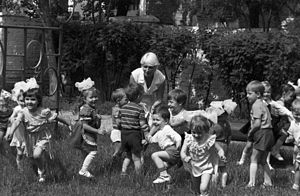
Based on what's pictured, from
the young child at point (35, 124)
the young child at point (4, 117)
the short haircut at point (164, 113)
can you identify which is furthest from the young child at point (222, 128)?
the young child at point (4, 117)

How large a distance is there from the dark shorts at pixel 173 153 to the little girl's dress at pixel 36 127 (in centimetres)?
136

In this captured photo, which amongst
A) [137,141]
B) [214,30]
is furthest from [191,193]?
[214,30]

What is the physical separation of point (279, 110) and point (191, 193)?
184 centimetres

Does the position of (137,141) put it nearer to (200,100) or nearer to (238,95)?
(238,95)

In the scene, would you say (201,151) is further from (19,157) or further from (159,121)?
(19,157)

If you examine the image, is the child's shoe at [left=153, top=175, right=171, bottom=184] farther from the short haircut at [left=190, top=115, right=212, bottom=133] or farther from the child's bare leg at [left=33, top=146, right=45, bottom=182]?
the child's bare leg at [left=33, top=146, right=45, bottom=182]

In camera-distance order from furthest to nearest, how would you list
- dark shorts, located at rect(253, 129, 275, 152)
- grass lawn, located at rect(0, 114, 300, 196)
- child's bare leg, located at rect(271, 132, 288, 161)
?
child's bare leg, located at rect(271, 132, 288, 161)
dark shorts, located at rect(253, 129, 275, 152)
grass lawn, located at rect(0, 114, 300, 196)

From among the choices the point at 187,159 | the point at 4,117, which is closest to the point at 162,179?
the point at 187,159

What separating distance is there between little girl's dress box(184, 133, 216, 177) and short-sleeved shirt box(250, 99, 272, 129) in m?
0.96

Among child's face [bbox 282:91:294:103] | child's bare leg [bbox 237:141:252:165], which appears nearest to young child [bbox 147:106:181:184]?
child's bare leg [bbox 237:141:252:165]

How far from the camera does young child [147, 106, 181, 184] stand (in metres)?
6.76

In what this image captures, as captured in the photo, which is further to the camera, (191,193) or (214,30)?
(214,30)

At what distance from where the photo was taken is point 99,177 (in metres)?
7.20

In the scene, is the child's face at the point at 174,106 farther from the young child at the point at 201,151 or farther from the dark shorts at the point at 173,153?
the young child at the point at 201,151
